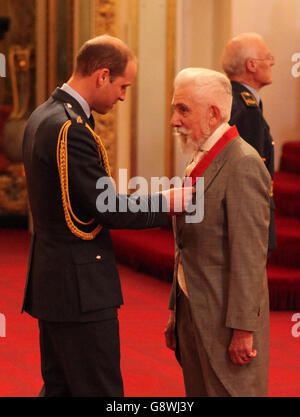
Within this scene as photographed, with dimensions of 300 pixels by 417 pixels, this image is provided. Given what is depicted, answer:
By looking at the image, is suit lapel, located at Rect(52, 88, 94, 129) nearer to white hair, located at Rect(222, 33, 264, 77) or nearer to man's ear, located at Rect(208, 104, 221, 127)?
man's ear, located at Rect(208, 104, 221, 127)

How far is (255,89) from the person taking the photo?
4.58 m

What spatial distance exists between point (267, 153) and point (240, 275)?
2.02m

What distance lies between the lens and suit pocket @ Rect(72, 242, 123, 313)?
2.65m

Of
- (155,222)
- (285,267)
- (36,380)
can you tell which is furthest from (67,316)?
(285,267)

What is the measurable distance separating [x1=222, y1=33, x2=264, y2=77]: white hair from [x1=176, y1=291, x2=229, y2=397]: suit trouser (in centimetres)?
212

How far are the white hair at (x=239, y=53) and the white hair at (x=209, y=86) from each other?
1989 millimetres

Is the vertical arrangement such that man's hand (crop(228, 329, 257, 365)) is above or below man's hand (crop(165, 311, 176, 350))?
above

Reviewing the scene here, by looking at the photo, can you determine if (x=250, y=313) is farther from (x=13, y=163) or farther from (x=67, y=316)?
(x=13, y=163)

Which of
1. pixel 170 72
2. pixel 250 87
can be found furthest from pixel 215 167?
pixel 170 72

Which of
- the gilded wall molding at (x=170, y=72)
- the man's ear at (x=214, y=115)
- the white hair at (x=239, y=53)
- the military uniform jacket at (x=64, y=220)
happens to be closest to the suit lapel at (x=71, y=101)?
the military uniform jacket at (x=64, y=220)

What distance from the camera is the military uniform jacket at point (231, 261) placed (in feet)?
8.19

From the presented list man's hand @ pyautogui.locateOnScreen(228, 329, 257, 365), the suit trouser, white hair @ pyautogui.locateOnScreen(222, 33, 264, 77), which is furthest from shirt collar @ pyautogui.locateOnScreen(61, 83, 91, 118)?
white hair @ pyautogui.locateOnScreen(222, 33, 264, 77)

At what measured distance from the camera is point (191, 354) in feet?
8.80

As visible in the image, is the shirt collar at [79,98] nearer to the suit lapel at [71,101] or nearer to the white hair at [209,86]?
the suit lapel at [71,101]
